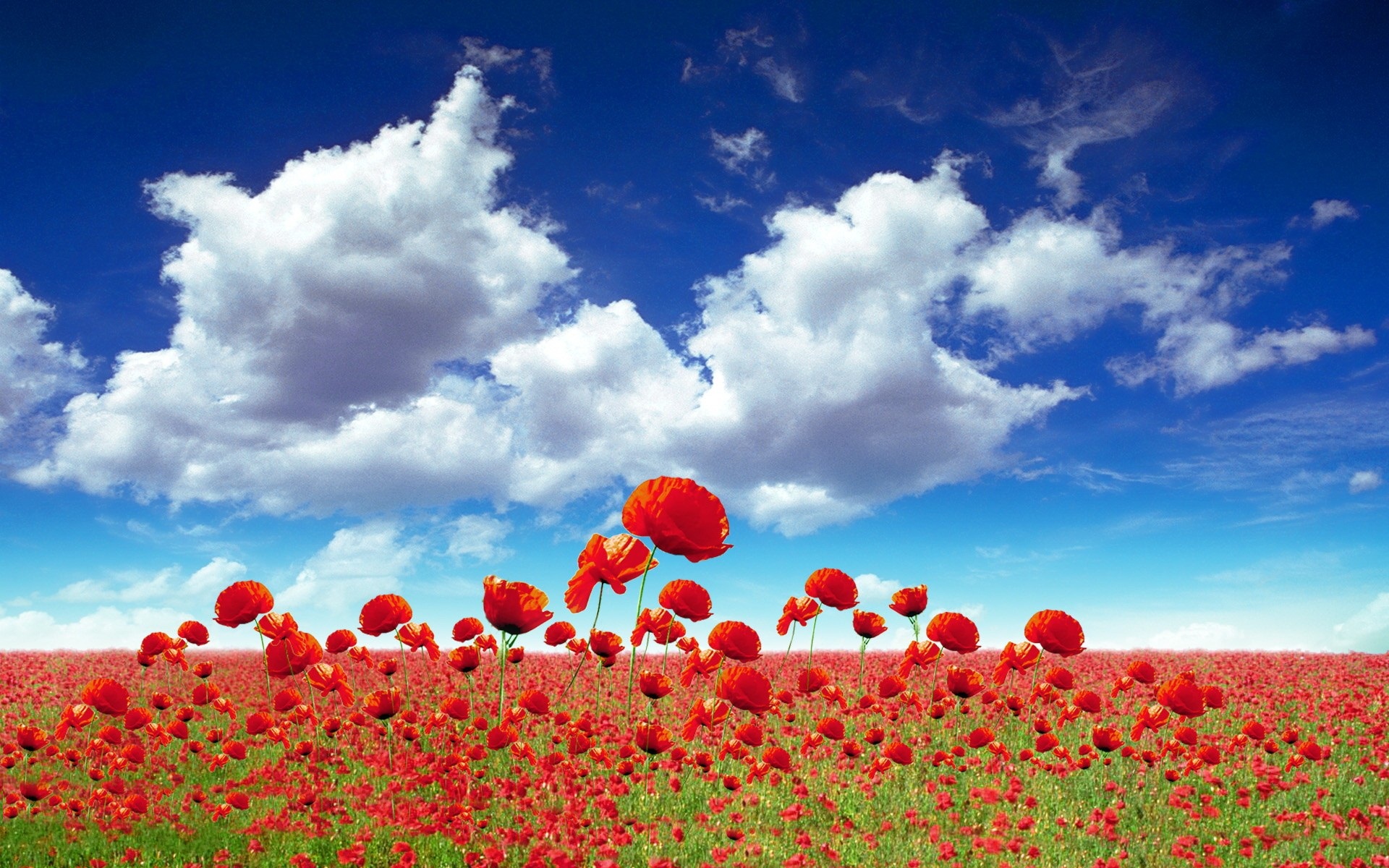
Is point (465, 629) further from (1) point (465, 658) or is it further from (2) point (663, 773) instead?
(2) point (663, 773)

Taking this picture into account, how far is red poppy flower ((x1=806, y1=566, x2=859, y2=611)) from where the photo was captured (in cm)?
780

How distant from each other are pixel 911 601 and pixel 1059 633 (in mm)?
1254

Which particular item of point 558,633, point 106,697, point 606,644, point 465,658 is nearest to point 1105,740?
point 606,644

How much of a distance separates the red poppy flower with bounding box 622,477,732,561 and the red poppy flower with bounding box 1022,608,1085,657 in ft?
15.3

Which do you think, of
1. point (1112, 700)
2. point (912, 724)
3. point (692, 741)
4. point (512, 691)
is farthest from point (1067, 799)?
point (512, 691)

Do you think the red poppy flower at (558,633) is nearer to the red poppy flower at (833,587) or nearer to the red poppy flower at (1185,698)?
the red poppy flower at (833,587)

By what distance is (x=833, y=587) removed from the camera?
779 centimetres

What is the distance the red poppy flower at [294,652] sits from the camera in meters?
7.15

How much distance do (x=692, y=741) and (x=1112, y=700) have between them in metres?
6.88

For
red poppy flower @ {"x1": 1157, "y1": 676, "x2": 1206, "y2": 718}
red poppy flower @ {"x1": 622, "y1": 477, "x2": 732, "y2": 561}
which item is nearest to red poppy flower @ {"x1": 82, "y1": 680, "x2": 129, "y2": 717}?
red poppy flower @ {"x1": 622, "y1": 477, "x2": 732, "y2": 561}

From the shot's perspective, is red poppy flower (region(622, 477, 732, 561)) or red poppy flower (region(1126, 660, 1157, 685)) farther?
red poppy flower (region(1126, 660, 1157, 685))

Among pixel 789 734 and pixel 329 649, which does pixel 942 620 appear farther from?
pixel 329 649

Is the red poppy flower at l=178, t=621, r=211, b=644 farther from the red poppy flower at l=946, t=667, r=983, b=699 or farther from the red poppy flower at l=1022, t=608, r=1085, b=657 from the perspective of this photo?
the red poppy flower at l=1022, t=608, r=1085, b=657

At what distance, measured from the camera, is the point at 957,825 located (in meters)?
6.81
